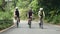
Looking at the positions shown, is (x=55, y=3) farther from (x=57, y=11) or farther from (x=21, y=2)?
(x=21, y=2)

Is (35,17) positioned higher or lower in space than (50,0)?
lower

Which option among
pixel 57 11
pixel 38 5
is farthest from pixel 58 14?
pixel 38 5

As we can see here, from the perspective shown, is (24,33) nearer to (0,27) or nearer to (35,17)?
(0,27)

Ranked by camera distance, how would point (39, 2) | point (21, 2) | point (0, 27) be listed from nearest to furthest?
point (0, 27), point (39, 2), point (21, 2)

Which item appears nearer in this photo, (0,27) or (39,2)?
(0,27)

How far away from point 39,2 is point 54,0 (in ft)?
9.32

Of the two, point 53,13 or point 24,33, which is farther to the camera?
point 53,13

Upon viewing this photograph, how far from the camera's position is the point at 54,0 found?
33.4 metres

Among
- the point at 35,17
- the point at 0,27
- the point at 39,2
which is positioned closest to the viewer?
the point at 0,27

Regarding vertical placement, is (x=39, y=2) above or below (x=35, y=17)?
above

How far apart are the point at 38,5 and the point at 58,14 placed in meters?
5.81

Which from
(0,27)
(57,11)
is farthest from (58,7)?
(0,27)

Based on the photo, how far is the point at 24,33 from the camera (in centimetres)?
1694

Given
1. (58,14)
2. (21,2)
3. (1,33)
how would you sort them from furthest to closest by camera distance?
(21,2), (58,14), (1,33)
